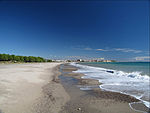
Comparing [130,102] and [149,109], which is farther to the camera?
[130,102]

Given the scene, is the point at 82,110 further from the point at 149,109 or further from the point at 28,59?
the point at 28,59

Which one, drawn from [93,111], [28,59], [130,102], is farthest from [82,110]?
[28,59]

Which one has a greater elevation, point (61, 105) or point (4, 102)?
point (4, 102)

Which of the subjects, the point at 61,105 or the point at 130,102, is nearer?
the point at 61,105

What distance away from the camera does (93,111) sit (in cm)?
353

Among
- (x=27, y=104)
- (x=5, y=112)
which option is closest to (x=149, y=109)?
(x=27, y=104)

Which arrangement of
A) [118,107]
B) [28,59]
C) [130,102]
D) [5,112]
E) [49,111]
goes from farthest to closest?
1. [28,59]
2. [130,102]
3. [118,107]
4. [49,111]
5. [5,112]

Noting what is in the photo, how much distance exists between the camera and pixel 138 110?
367 centimetres

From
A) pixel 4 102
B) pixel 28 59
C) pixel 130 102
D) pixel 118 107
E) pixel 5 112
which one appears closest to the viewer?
pixel 5 112

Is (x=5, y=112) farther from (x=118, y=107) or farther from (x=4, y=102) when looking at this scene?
(x=118, y=107)

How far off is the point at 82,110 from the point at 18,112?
2.48 metres

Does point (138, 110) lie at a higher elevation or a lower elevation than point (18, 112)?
lower

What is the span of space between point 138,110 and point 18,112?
16.2 ft

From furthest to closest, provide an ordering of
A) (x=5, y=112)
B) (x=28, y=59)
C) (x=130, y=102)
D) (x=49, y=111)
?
(x=28, y=59), (x=130, y=102), (x=49, y=111), (x=5, y=112)
